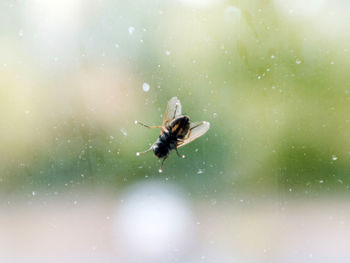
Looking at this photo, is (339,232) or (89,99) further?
(89,99)

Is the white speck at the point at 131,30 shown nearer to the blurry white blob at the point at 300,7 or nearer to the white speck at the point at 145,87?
the white speck at the point at 145,87

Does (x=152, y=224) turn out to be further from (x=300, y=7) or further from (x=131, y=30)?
(x=300, y=7)

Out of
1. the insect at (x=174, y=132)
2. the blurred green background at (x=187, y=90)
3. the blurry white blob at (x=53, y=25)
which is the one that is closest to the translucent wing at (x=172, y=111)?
the insect at (x=174, y=132)

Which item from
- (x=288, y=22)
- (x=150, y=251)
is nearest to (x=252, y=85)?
(x=288, y=22)

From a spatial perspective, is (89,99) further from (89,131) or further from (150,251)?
(150,251)

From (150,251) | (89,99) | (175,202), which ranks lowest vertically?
(150,251)

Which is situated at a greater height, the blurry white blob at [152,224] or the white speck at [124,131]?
the white speck at [124,131]

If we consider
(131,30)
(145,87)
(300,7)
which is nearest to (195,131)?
(145,87)
